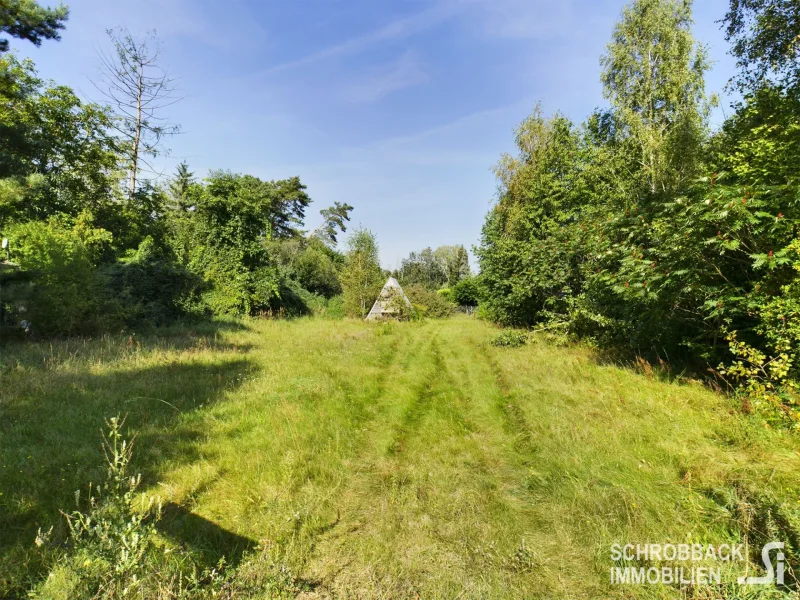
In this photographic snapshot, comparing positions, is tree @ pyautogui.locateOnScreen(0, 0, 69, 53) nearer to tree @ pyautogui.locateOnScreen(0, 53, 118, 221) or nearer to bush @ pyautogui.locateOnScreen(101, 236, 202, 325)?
tree @ pyautogui.locateOnScreen(0, 53, 118, 221)

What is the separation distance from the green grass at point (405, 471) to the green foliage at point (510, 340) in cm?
536

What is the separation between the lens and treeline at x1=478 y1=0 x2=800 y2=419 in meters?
5.57

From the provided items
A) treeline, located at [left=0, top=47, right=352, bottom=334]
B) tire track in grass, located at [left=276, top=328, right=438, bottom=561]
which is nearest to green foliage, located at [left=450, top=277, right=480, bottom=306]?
treeline, located at [left=0, top=47, right=352, bottom=334]

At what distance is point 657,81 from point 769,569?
23.1 m

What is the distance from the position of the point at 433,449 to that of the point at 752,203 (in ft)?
20.8

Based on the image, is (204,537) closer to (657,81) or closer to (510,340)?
(510,340)

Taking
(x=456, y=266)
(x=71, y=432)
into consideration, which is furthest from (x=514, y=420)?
(x=456, y=266)

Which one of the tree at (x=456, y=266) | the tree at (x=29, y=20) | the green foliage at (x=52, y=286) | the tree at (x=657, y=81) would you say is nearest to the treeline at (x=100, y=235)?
the green foliage at (x=52, y=286)

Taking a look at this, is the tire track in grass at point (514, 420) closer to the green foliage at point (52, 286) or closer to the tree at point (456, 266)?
the green foliage at point (52, 286)

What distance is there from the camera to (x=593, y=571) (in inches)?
116

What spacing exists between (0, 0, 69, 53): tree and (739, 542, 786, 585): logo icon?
20.4m

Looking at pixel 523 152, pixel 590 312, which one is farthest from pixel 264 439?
pixel 523 152

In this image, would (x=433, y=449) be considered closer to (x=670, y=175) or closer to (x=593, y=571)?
(x=593, y=571)

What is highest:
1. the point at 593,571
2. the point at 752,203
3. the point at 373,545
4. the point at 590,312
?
the point at 752,203
